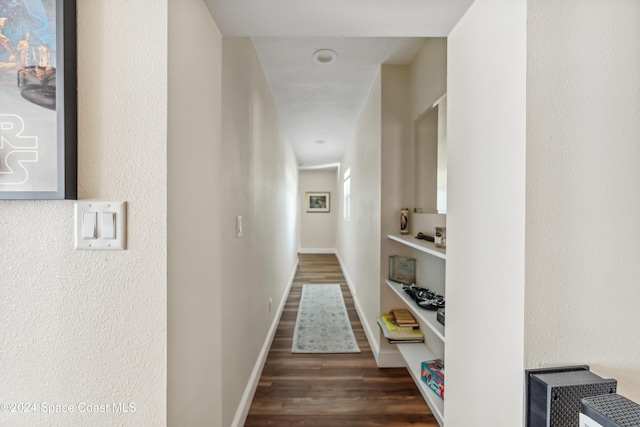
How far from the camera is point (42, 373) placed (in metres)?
0.81

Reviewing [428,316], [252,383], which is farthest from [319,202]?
[428,316]

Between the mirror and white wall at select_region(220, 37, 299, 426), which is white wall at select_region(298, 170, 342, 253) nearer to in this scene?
white wall at select_region(220, 37, 299, 426)

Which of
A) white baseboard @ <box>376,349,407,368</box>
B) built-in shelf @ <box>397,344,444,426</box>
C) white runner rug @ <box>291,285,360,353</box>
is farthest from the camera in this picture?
white runner rug @ <box>291,285,360,353</box>

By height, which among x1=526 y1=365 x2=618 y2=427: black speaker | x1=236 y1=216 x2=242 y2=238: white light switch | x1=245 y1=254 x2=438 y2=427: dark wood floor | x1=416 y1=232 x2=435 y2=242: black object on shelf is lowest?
x1=245 y1=254 x2=438 y2=427: dark wood floor

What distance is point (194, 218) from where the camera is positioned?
3.33ft

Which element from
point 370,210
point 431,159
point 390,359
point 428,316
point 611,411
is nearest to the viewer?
point 611,411

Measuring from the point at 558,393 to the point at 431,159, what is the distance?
145cm

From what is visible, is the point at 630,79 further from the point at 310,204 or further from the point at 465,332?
the point at 310,204

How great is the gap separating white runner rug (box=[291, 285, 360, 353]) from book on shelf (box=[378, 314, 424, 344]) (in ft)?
2.08

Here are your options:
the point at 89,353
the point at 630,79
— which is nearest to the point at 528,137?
the point at 630,79

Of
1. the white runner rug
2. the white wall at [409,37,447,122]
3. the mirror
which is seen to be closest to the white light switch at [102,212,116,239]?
the mirror

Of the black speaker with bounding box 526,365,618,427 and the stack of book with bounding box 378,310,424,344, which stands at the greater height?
the black speaker with bounding box 526,365,618,427

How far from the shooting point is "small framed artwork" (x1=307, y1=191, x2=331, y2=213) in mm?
8758

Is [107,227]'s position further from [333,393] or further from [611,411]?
[333,393]
